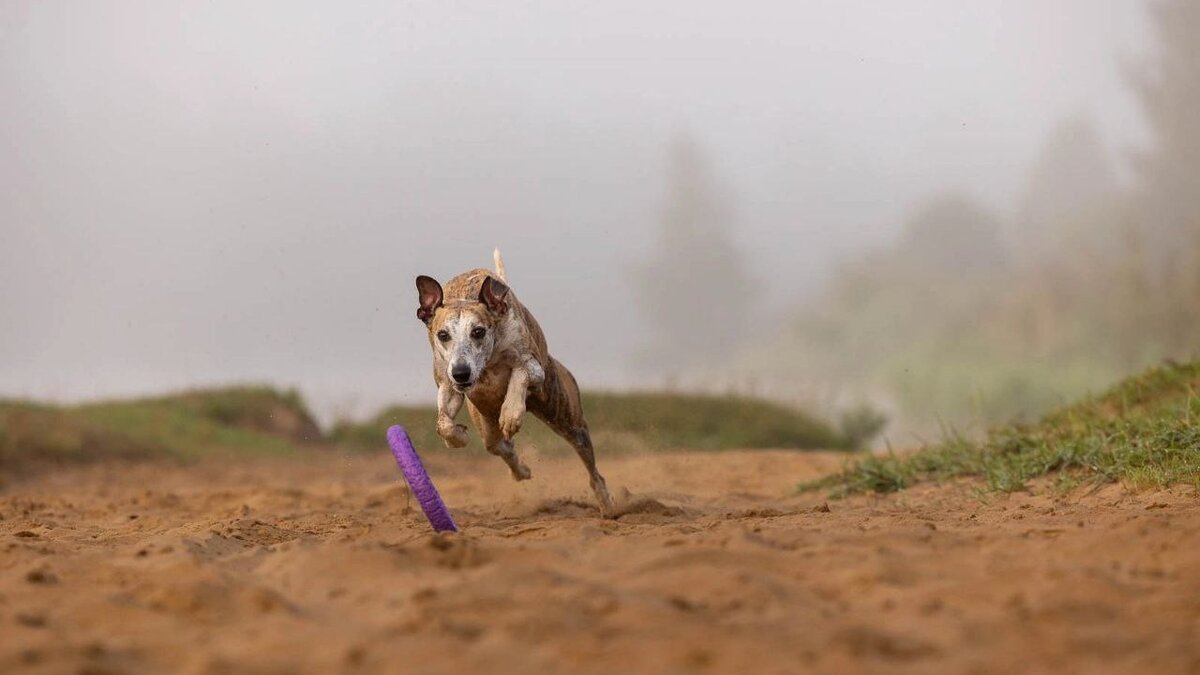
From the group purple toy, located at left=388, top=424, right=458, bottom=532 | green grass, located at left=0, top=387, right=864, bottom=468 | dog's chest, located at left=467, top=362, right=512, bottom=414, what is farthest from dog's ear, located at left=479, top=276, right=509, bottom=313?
green grass, located at left=0, top=387, right=864, bottom=468

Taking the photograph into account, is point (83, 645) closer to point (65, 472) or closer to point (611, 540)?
point (611, 540)

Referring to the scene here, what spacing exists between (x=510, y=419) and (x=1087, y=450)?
13.3 feet

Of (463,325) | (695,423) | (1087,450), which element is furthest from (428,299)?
(695,423)

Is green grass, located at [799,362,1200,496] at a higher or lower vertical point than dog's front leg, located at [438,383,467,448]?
lower

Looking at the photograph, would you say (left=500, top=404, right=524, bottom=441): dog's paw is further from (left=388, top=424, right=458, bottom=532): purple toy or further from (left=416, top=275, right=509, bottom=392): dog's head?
(left=388, top=424, right=458, bottom=532): purple toy

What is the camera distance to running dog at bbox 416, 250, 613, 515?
23.4 feet

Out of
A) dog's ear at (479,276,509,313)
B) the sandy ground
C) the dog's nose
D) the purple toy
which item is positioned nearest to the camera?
the sandy ground

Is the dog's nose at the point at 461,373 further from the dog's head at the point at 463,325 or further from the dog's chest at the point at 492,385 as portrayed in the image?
the dog's chest at the point at 492,385

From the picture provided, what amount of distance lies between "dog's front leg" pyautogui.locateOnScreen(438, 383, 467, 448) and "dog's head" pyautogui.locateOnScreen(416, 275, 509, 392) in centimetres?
7

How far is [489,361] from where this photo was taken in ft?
24.4

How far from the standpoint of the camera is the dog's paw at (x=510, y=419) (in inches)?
281

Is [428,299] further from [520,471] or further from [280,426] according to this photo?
[280,426]

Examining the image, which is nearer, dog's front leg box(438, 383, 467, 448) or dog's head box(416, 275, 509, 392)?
dog's head box(416, 275, 509, 392)

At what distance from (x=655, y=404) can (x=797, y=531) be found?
45.2 feet
